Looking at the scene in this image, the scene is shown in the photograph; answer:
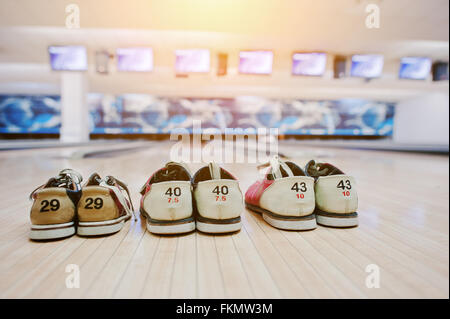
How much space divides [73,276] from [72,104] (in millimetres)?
7504

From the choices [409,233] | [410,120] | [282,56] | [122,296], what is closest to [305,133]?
[410,120]

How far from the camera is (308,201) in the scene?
1.21m

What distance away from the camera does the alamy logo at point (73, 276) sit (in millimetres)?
786

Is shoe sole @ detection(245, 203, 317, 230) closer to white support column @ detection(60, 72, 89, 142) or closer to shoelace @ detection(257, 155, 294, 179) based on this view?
shoelace @ detection(257, 155, 294, 179)

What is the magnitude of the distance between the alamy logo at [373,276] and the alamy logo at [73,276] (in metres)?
0.80

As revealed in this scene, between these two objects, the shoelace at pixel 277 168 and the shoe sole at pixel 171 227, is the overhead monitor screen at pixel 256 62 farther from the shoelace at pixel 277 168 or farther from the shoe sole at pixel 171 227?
the shoe sole at pixel 171 227

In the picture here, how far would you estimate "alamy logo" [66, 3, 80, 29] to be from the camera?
160 inches

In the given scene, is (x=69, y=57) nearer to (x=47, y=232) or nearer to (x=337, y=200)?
(x=47, y=232)

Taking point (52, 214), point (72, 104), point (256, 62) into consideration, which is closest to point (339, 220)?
point (52, 214)

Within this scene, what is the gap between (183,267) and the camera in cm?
89

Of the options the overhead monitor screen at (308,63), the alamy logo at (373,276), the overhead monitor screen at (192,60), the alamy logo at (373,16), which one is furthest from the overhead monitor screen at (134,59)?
the alamy logo at (373,276)

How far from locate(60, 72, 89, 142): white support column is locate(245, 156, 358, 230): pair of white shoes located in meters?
7.24

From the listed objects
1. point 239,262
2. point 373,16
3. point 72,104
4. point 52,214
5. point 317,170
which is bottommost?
point 239,262

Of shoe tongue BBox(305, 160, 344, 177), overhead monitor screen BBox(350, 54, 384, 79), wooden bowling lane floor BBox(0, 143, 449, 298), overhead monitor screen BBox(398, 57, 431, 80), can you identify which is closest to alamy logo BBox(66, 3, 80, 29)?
wooden bowling lane floor BBox(0, 143, 449, 298)
